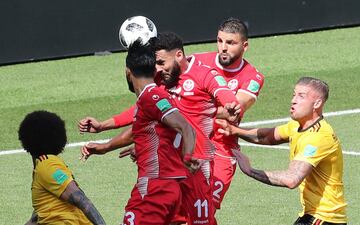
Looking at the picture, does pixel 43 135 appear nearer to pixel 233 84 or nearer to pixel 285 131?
pixel 285 131

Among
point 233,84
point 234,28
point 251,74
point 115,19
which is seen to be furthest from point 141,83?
point 115,19

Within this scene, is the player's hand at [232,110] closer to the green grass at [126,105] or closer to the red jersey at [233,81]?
the red jersey at [233,81]

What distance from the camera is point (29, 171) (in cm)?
1474

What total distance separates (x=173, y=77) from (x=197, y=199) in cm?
137

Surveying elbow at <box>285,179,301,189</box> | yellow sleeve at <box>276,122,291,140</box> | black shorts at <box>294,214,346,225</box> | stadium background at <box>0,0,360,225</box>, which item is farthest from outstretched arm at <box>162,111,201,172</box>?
stadium background at <box>0,0,360,225</box>

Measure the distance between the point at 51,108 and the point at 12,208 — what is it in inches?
212

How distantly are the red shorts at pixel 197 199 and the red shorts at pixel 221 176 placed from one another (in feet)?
2.22

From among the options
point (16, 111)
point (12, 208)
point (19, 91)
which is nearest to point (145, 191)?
point (12, 208)

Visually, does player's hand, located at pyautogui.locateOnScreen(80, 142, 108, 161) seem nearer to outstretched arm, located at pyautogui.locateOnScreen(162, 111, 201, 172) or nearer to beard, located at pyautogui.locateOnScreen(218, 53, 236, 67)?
outstretched arm, located at pyautogui.locateOnScreen(162, 111, 201, 172)

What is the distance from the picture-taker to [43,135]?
9656 mm

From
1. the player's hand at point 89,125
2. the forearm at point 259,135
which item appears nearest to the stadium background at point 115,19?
the player's hand at point 89,125

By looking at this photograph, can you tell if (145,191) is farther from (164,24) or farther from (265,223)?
(164,24)

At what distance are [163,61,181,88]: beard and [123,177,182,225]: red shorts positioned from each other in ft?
5.61

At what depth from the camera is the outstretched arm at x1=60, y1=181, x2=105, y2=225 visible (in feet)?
30.5
